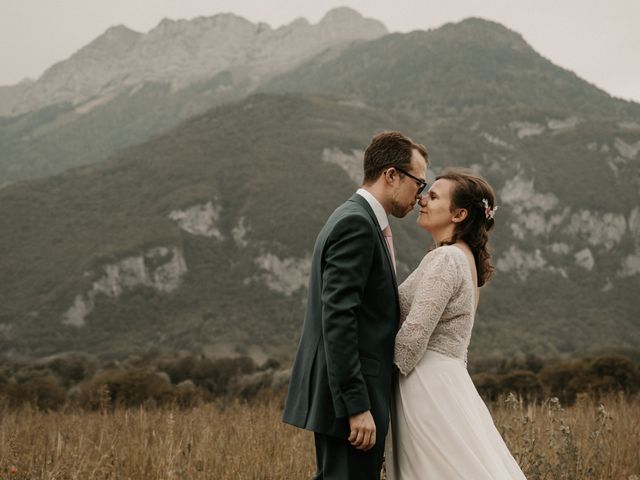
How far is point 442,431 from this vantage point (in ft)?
11.2

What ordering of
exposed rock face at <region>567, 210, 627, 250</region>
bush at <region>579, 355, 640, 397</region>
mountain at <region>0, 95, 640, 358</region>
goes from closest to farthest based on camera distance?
bush at <region>579, 355, 640, 397</region> < mountain at <region>0, 95, 640, 358</region> < exposed rock face at <region>567, 210, 627, 250</region>

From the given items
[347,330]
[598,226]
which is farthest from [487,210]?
[598,226]

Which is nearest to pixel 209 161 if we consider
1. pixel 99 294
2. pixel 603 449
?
pixel 99 294

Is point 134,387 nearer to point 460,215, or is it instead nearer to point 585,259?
point 460,215

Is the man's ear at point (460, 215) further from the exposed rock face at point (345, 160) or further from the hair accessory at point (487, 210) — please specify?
the exposed rock face at point (345, 160)

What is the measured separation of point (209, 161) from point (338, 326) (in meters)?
122

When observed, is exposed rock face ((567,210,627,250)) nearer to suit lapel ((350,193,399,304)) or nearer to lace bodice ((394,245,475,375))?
lace bodice ((394,245,475,375))

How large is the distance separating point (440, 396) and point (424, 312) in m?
0.38

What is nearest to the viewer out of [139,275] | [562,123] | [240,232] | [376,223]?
[376,223]

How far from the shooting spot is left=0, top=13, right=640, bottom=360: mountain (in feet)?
287

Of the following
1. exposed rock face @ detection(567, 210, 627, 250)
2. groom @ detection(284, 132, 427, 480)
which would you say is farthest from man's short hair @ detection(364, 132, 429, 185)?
exposed rock face @ detection(567, 210, 627, 250)

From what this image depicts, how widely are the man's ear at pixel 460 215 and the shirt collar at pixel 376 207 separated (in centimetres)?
42

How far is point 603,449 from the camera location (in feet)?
18.3

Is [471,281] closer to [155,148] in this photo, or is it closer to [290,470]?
[290,470]
